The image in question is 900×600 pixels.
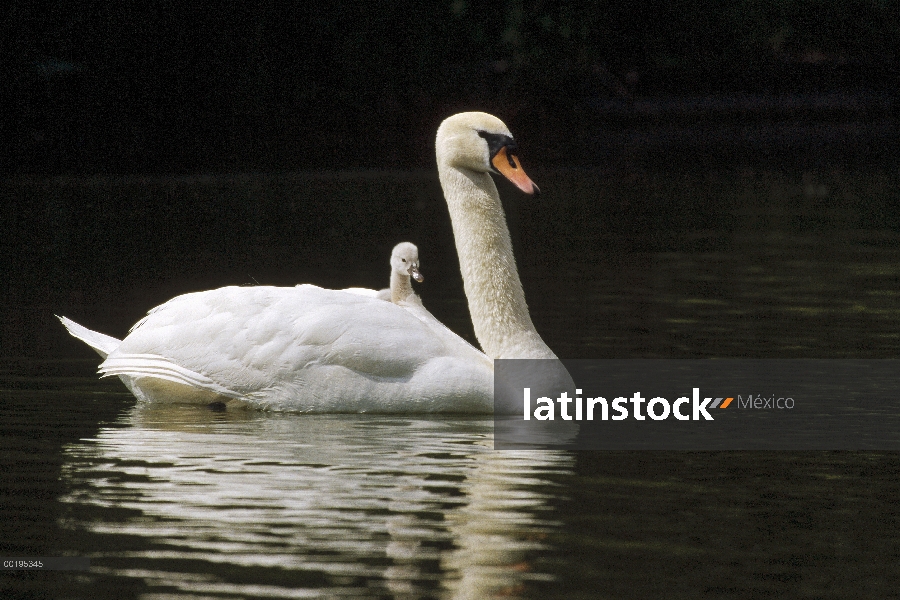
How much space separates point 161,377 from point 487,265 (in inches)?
83.2

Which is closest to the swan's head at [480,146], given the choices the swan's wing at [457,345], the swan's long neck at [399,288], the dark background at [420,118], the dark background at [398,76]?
the swan's wing at [457,345]

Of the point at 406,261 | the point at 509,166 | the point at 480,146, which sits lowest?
the point at 406,261

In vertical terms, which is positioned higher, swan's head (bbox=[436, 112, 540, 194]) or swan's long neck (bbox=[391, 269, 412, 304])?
swan's head (bbox=[436, 112, 540, 194])

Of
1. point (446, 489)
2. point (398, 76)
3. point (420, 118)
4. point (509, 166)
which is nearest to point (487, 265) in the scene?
point (509, 166)

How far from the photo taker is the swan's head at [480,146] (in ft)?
33.1

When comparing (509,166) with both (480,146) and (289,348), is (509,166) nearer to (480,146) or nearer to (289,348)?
(480,146)

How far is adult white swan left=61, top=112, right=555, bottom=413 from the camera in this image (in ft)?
Answer: 31.4

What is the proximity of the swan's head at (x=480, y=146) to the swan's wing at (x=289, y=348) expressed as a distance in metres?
1.06

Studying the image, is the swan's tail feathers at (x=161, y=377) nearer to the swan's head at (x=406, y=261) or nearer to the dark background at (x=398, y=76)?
the swan's head at (x=406, y=261)

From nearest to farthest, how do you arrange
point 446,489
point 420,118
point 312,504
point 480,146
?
1. point 312,504
2. point 446,489
3. point 480,146
4. point 420,118

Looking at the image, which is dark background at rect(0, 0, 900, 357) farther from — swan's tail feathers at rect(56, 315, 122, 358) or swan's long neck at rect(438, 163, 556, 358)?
swan's long neck at rect(438, 163, 556, 358)

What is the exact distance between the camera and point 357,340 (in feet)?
31.4

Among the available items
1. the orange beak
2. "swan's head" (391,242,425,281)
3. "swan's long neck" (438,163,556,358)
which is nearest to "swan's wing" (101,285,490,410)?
"swan's long neck" (438,163,556,358)

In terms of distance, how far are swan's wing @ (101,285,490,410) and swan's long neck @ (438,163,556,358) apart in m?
0.48
